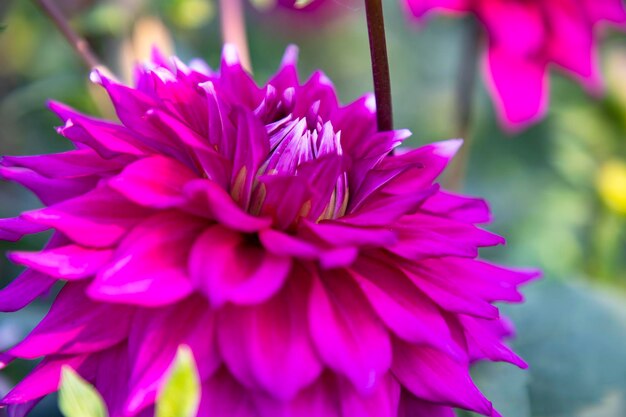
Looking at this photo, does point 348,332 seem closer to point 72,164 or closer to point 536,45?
point 72,164

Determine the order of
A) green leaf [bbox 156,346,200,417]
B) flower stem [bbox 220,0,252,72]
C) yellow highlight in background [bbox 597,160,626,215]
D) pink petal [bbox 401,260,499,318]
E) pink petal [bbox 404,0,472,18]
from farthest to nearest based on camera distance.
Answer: yellow highlight in background [bbox 597,160,626,215]
flower stem [bbox 220,0,252,72]
pink petal [bbox 404,0,472,18]
pink petal [bbox 401,260,499,318]
green leaf [bbox 156,346,200,417]

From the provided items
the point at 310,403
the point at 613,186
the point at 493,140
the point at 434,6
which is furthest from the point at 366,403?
the point at 493,140

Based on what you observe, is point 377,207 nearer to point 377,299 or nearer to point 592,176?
point 377,299

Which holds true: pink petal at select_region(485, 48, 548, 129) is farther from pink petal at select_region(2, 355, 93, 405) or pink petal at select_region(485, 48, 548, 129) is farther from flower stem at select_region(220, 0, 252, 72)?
pink petal at select_region(2, 355, 93, 405)

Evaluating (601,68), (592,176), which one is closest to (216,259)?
(592,176)

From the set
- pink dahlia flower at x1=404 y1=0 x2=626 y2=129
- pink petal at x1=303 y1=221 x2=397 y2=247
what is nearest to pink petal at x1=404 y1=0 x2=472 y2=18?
pink dahlia flower at x1=404 y1=0 x2=626 y2=129

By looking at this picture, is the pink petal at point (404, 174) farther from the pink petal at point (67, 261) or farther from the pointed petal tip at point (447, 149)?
the pink petal at point (67, 261)

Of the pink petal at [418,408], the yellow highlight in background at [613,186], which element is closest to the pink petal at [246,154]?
the pink petal at [418,408]
